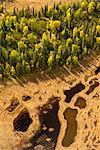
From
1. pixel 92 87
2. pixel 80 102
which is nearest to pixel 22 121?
pixel 80 102

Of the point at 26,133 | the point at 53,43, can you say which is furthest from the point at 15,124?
the point at 53,43

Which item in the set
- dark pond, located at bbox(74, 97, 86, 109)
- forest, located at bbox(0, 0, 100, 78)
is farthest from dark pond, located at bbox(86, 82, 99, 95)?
forest, located at bbox(0, 0, 100, 78)

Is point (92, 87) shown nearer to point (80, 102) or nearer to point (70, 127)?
point (80, 102)

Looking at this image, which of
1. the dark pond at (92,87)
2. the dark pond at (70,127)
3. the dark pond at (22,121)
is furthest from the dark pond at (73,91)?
the dark pond at (22,121)

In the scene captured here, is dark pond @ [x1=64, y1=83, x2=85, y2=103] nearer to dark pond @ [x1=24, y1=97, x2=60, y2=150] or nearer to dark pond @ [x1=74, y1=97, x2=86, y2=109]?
dark pond @ [x1=74, y1=97, x2=86, y2=109]

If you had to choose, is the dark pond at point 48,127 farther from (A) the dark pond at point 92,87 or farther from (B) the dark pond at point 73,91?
(A) the dark pond at point 92,87
